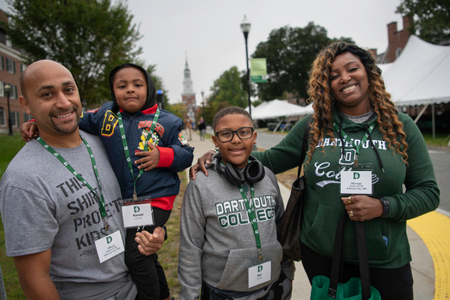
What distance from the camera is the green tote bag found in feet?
5.23

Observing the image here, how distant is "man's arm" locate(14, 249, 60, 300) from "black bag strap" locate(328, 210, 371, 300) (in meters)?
1.56

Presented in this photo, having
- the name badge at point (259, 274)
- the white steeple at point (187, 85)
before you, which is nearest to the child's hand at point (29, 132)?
the name badge at point (259, 274)

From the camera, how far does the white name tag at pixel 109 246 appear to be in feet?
5.22

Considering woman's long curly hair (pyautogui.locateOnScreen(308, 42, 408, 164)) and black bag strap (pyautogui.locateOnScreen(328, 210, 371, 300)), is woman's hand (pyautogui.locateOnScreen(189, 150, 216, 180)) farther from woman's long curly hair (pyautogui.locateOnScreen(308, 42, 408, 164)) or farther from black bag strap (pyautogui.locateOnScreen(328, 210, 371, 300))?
black bag strap (pyautogui.locateOnScreen(328, 210, 371, 300))

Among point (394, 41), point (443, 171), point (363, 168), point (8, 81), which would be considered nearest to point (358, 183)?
point (363, 168)

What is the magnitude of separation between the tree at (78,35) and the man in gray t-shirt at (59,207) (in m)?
12.6

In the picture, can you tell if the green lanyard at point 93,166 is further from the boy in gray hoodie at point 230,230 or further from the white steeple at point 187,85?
the white steeple at point 187,85

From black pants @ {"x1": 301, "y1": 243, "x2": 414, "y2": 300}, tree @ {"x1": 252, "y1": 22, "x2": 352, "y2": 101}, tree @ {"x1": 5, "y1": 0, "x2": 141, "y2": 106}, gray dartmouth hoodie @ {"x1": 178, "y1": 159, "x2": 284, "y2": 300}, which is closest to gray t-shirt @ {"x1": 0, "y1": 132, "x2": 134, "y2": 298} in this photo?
gray dartmouth hoodie @ {"x1": 178, "y1": 159, "x2": 284, "y2": 300}

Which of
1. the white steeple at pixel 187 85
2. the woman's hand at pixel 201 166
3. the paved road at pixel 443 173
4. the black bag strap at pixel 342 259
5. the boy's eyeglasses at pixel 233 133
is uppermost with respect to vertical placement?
the white steeple at pixel 187 85

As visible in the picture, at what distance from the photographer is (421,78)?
15.1 metres

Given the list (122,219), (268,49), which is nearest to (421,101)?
(122,219)

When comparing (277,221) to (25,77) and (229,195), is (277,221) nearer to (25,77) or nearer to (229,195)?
(229,195)

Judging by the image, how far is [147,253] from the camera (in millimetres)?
1805

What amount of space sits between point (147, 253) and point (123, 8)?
1474 cm
